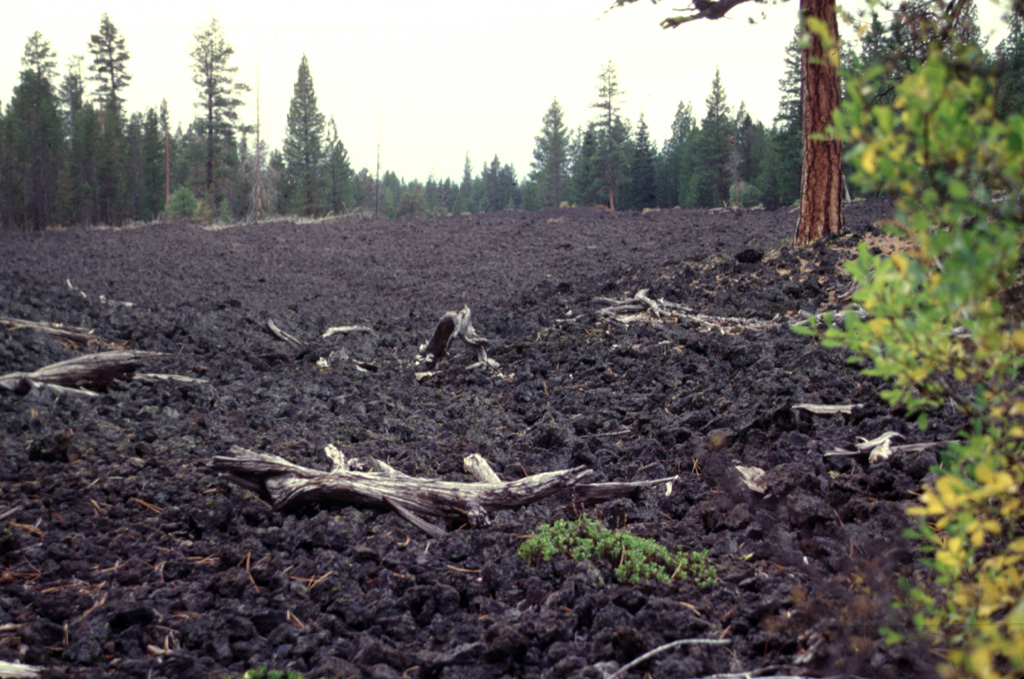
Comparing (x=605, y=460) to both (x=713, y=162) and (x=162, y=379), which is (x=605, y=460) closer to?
(x=162, y=379)

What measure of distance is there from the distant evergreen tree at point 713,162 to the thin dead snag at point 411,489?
48715mm

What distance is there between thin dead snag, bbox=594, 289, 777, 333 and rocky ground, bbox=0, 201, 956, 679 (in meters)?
0.07

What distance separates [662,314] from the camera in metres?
7.59

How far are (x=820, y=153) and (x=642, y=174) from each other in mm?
46718

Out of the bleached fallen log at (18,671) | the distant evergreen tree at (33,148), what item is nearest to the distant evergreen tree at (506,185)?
the distant evergreen tree at (33,148)

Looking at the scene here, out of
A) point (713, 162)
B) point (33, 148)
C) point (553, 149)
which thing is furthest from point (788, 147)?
point (33, 148)

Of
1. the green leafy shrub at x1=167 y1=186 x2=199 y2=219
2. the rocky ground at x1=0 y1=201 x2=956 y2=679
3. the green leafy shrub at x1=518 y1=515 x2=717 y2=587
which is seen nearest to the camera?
the rocky ground at x1=0 y1=201 x2=956 y2=679

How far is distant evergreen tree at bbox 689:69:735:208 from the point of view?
48934 millimetres

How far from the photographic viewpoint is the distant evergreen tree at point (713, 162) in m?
48.9

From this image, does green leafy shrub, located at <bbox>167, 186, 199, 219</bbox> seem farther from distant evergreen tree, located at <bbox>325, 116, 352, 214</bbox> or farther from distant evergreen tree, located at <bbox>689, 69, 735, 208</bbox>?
distant evergreen tree, located at <bbox>689, 69, 735, 208</bbox>

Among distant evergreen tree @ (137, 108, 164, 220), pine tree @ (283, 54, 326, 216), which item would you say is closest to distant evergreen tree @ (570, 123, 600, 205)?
pine tree @ (283, 54, 326, 216)

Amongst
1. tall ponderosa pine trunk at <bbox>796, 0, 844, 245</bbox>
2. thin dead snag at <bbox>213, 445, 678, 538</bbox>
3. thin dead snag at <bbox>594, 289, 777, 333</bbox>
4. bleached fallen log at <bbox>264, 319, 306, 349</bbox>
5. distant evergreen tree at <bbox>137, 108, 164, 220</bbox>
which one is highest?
distant evergreen tree at <bbox>137, 108, 164, 220</bbox>

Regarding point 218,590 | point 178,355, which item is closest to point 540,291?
point 178,355

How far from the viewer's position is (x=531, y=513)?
3496 millimetres
